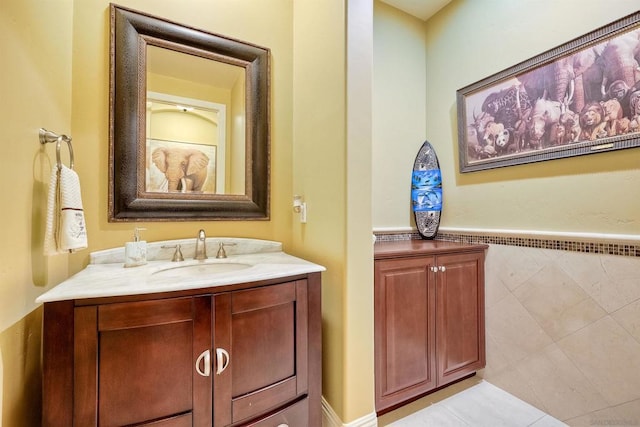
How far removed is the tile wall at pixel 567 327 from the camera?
1.25 m

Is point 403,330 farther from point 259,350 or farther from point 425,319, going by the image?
point 259,350

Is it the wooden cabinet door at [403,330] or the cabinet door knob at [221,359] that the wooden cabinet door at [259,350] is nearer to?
the cabinet door knob at [221,359]

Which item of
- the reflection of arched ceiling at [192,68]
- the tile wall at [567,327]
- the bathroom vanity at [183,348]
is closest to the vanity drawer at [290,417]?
the bathroom vanity at [183,348]

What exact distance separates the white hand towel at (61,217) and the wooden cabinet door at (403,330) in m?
1.32

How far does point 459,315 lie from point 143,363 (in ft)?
5.59

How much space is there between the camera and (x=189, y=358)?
3.04 feet

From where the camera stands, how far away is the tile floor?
1434mm

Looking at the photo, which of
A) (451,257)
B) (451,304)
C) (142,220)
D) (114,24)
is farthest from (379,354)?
(114,24)

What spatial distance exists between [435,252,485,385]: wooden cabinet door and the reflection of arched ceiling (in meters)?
1.68

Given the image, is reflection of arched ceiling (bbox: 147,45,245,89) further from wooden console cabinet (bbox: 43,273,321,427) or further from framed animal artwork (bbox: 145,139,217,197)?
wooden console cabinet (bbox: 43,273,321,427)

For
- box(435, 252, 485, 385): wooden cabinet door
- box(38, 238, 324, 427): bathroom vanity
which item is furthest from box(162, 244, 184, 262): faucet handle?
box(435, 252, 485, 385): wooden cabinet door

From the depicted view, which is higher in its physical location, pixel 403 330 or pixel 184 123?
pixel 184 123

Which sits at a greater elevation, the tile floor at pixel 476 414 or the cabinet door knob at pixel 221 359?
the cabinet door knob at pixel 221 359

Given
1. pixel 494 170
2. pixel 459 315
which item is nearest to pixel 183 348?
pixel 459 315
